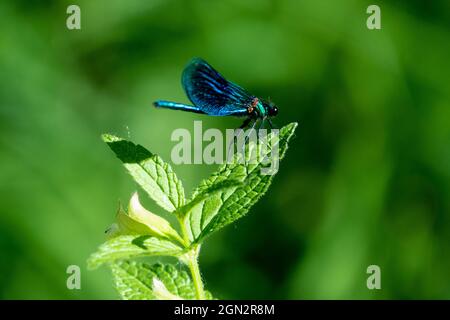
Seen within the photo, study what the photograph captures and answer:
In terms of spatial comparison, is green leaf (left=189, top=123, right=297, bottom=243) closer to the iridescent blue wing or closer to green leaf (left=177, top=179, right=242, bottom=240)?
green leaf (left=177, top=179, right=242, bottom=240)

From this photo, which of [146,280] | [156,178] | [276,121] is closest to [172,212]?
[156,178]

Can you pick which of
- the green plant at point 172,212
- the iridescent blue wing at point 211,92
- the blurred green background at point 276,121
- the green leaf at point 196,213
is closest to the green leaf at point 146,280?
the green plant at point 172,212

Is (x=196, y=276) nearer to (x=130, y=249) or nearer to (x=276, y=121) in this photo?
(x=130, y=249)

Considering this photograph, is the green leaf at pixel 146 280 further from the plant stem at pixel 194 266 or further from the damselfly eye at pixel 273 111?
the damselfly eye at pixel 273 111

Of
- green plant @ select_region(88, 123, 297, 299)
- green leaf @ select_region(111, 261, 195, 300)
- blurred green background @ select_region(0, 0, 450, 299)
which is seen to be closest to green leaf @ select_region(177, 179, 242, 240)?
green plant @ select_region(88, 123, 297, 299)

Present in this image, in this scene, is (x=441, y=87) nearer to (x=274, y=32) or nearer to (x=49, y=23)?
(x=274, y=32)
